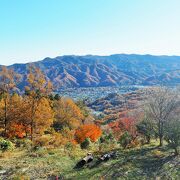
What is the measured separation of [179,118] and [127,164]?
18.3ft

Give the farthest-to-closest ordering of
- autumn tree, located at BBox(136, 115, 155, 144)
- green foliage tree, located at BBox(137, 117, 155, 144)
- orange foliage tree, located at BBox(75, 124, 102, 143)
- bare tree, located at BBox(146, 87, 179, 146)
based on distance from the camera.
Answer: orange foliage tree, located at BBox(75, 124, 102, 143) < green foliage tree, located at BBox(137, 117, 155, 144) < autumn tree, located at BBox(136, 115, 155, 144) < bare tree, located at BBox(146, 87, 179, 146)

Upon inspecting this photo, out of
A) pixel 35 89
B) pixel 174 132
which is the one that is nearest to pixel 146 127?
pixel 174 132

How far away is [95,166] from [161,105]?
960 cm

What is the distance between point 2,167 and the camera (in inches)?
752

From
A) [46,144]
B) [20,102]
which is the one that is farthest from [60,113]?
[46,144]

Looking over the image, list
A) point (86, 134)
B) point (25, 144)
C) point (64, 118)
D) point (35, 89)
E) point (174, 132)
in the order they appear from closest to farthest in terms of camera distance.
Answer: point (174, 132)
point (25, 144)
point (35, 89)
point (86, 134)
point (64, 118)

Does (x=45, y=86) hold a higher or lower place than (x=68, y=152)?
higher

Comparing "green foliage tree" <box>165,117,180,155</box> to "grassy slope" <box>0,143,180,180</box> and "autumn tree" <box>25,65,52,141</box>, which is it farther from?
"autumn tree" <box>25,65,52,141</box>

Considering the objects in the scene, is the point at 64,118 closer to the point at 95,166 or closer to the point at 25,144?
the point at 25,144

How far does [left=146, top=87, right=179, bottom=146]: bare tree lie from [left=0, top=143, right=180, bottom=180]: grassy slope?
3.15m

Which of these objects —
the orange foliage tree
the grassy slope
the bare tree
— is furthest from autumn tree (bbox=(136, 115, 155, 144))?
the orange foliage tree

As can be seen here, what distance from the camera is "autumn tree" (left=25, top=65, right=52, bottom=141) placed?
33.0 m

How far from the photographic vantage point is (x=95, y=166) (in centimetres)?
1903

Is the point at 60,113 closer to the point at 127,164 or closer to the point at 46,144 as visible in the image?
the point at 46,144
